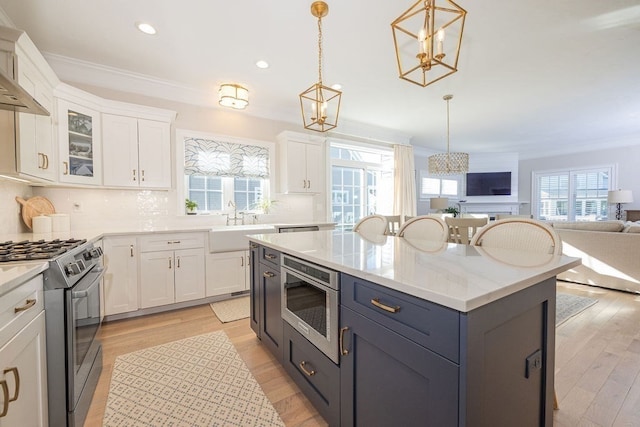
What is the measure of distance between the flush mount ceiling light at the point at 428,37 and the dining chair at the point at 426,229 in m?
1.00

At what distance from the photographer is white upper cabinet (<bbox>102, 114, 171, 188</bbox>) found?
9.59ft

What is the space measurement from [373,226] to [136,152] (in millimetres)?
2791

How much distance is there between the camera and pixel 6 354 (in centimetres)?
92

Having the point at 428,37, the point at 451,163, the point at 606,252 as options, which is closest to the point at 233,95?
the point at 428,37

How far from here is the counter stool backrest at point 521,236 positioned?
4.63 ft

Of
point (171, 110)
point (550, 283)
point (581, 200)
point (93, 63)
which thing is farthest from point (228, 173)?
point (581, 200)

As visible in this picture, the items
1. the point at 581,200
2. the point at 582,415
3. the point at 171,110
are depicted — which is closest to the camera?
the point at 582,415

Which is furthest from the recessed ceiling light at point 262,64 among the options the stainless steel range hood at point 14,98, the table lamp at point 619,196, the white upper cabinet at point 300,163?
the table lamp at point 619,196

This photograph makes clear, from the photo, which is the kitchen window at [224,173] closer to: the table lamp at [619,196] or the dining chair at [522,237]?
the dining chair at [522,237]

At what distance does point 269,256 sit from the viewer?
1.92 meters

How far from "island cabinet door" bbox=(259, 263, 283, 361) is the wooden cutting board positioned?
2302 mm

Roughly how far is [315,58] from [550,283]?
2.88 metres

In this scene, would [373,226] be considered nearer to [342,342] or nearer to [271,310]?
[271,310]

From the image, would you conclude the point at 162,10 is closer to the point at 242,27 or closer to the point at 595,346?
the point at 242,27
